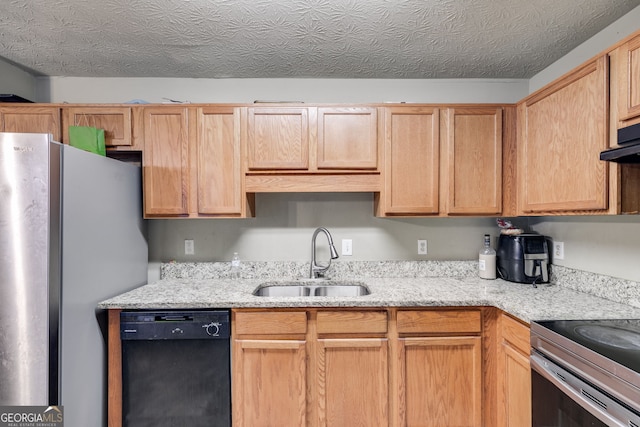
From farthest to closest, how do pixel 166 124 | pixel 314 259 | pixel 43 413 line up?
1. pixel 314 259
2. pixel 166 124
3. pixel 43 413

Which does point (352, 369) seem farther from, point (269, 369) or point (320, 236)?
point (320, 236)

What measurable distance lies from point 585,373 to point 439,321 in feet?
2.29

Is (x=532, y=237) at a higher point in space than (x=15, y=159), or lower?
lower

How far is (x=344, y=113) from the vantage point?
6.67ft

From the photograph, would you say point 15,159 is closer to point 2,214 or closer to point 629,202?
point 2,214

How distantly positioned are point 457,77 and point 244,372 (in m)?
2.45

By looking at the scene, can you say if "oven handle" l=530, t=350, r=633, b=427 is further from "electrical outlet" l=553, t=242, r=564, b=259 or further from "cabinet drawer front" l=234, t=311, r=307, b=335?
"cabinet drawer front" l=234, t=311, r=307, b=335

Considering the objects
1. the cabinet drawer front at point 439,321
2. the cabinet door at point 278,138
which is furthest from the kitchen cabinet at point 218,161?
the cabinet drawer front at point 439,321

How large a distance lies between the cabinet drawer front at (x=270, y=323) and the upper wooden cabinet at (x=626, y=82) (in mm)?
1710

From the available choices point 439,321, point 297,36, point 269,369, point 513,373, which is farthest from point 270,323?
point 297,36

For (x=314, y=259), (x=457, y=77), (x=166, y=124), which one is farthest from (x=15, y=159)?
(x=457, y=77)

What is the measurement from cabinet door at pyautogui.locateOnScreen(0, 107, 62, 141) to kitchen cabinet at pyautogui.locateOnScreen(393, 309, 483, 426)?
243cm

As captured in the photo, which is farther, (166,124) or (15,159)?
(166,124)

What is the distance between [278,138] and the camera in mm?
2033
